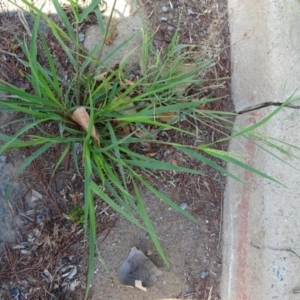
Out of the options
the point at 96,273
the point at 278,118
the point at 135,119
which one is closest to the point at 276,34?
the point at 278,118

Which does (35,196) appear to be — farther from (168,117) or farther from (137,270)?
(168,117)

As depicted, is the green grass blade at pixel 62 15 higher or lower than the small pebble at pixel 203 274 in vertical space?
higher

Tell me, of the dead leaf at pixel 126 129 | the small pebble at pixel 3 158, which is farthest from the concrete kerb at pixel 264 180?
the small pebble at pixel 3 158

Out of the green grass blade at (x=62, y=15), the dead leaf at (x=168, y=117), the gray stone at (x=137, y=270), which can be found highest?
the green grass blade at (x=62, y=15)

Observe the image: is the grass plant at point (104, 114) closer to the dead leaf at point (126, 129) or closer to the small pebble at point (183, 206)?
the dead leaf at point (126, 129)

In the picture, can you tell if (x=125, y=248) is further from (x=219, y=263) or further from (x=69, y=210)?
(x=219, y=263)

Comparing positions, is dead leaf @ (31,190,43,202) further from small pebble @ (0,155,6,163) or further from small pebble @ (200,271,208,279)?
small pebble @ (200,271,208,279)
